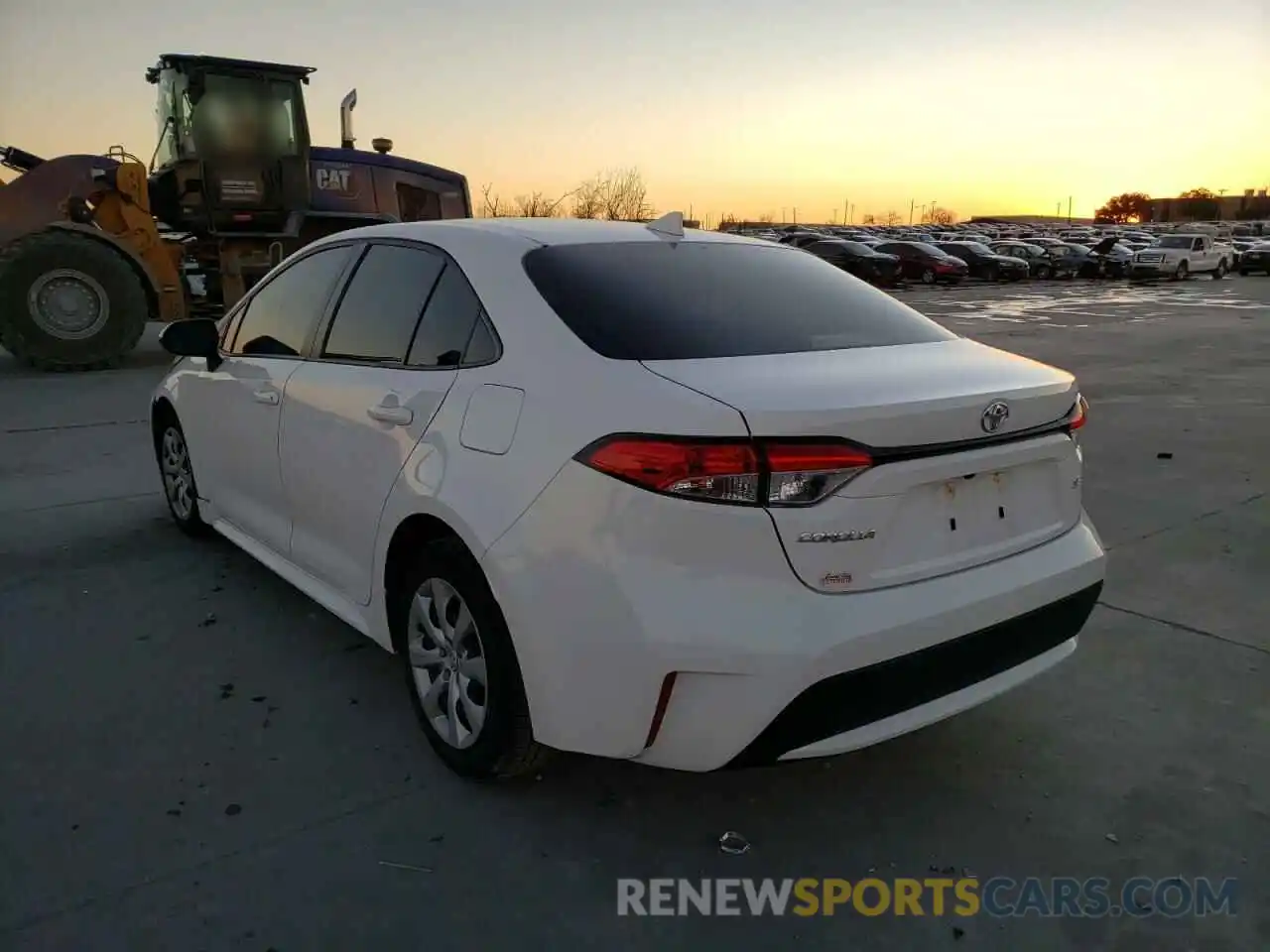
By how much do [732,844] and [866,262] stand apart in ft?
99.5

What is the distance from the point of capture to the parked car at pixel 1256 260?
128 feet

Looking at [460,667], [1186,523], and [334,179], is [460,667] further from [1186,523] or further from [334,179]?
[334,179]

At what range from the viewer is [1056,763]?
2.95 metres

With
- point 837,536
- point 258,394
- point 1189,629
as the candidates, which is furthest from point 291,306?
point 1189,629

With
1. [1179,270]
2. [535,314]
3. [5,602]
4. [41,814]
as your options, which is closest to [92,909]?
[41,814]

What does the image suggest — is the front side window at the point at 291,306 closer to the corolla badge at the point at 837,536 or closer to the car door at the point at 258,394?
the car door at the point at 258,394

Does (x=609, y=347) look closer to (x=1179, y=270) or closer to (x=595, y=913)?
(x=595, y=913)

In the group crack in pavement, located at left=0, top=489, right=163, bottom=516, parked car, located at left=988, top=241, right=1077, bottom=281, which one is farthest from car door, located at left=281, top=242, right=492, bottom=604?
parked car, located at left=988, top=241, right=1077, bottom=281

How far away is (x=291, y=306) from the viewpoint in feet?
12.6

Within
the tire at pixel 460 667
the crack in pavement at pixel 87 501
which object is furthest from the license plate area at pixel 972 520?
the crack in pavement at pixel 87 501

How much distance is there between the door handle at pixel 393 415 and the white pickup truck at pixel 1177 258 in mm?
38333

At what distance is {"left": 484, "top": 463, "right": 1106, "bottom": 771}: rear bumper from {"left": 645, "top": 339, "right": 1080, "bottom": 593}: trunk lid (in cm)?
8

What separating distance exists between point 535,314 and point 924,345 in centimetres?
120

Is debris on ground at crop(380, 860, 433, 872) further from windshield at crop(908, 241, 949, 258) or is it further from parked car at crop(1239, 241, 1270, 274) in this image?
parked car at crop(1239, 241, 1270, 274)
